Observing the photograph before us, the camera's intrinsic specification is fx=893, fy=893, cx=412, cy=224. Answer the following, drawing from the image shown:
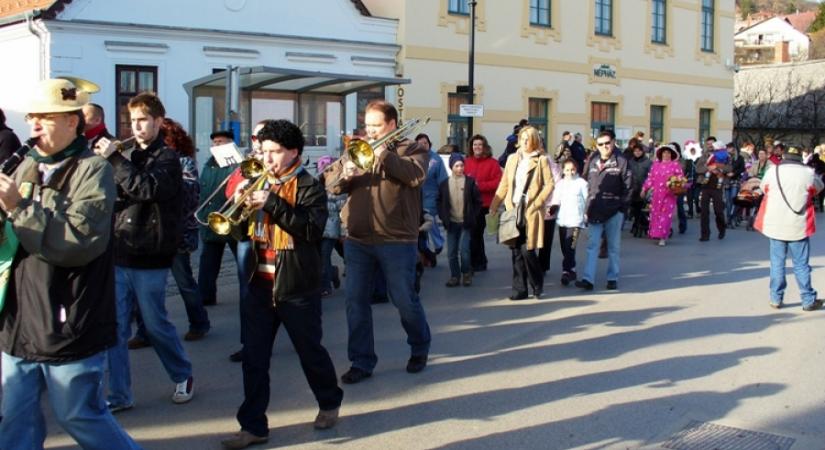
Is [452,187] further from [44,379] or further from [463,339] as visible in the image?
[44,379]

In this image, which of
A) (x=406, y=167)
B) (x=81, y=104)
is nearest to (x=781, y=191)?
(x=406, y=167)

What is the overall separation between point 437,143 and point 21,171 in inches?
735

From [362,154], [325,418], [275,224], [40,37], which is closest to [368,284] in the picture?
[362,154]

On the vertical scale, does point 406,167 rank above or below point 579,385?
above

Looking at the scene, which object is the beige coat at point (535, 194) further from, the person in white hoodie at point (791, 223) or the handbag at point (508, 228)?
the person in white hoodie at point (791, 223)

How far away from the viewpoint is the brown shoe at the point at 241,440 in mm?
4969

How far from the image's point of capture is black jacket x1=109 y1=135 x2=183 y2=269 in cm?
545

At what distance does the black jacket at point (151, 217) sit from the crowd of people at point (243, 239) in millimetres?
11

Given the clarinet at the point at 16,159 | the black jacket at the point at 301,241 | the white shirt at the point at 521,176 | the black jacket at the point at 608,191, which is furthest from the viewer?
the black jacket at the point at 608,191

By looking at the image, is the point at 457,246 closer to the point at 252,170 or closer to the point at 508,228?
the point at 508,228

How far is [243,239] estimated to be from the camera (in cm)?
511

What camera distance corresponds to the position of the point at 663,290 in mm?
10406

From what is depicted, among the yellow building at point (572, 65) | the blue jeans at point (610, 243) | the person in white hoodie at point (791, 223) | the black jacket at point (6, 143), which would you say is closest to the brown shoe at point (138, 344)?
the black jacket at point (6, 143)

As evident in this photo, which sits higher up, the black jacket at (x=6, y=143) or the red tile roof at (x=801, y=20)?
the red tile roof at (x=801, y=20)
